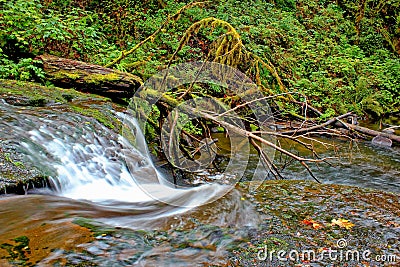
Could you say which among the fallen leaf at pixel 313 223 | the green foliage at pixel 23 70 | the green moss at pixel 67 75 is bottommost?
the fallen leaf at pixel 313 223

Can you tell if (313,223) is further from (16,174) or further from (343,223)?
(16,174)

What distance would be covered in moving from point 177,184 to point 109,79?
2.08 m

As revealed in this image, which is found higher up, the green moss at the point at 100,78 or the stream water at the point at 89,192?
the green moss at the point at 100,78

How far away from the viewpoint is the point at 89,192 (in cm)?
359

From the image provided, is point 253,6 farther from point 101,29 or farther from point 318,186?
point 318,186

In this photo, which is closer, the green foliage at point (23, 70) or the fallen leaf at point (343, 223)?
the fallen leaf at point (343, 223)

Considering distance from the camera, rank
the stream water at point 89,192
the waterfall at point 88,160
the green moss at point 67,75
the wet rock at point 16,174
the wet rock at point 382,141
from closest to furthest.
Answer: the stream water at point 89,192, the wet rock at point 16,174, the waterfall at point 88,160, the green moss at point 67,75, the wet rock at point 382,141

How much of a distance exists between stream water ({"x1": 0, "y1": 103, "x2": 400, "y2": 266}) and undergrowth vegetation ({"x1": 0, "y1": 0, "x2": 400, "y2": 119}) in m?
2.00

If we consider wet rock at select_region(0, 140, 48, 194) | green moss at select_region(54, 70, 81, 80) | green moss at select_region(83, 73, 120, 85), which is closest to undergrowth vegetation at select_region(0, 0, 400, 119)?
green moss at select_region(54, 70, 81, 80)

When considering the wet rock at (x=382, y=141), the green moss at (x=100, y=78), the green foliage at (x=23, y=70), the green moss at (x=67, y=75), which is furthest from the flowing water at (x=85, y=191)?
the wet rock at (x=382, y=141)

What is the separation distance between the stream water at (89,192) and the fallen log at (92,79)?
74 cm

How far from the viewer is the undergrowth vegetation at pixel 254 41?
664cm

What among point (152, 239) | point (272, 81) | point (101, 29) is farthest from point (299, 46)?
point (152, 239)

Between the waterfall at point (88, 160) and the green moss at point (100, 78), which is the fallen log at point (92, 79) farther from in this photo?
the waterfall at point (88, 160)
